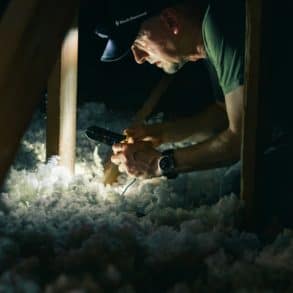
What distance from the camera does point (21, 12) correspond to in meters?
1.30

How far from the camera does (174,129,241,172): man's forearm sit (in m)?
2.51

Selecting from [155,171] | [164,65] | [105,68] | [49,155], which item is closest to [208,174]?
[155,171]

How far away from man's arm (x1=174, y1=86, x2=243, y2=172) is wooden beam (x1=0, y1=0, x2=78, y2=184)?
1.19 m

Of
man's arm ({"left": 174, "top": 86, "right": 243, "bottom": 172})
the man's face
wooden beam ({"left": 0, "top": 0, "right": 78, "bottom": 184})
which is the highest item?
the man's face

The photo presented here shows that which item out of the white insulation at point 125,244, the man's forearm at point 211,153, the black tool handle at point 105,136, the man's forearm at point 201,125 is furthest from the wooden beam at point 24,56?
the man's forearm at point 201,125

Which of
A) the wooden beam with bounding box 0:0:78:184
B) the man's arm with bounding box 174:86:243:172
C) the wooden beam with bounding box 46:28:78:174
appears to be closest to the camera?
the wooden beam with bounding box 0:0:78:184

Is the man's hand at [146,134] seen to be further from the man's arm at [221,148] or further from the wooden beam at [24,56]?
the wooden beam at [24,56]

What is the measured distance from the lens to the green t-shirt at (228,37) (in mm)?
2420

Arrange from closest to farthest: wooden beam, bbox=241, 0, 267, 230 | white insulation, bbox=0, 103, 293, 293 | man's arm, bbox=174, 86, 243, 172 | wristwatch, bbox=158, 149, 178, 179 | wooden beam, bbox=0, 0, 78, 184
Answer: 1. wooden beam, bbox=0, 0, 78, 184
2. white insulation, bbox=0, 103, 293, 293
3. wooden beam, bbox=241, 0, 267, 230
4. man's arm, bbox=174, 86, 243, 172
5. wristwatch, bbox=158, 149, 178, 179

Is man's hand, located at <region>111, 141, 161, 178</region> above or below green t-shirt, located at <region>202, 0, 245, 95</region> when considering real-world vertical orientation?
below

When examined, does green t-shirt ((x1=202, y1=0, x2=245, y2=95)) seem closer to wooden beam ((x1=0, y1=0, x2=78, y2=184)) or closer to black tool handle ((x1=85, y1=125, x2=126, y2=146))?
black tool handle ((x1=85, y1=125, x2=126, y2=146))

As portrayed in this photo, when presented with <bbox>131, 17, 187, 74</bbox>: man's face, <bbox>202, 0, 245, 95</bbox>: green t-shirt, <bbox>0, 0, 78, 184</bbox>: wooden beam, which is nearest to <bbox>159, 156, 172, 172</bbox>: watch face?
<bbox>202, 0, 245, 95</bbox>: green t-shirt

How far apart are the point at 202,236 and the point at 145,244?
20cm

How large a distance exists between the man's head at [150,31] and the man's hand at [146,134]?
1.06 ft
